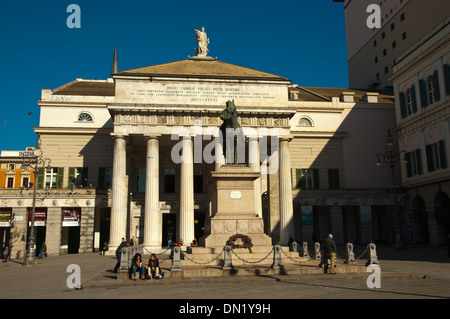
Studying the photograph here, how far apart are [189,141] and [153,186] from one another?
5.13 m

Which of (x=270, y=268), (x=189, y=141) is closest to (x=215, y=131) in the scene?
(x=189, y=141)

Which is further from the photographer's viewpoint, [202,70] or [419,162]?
[202,70]

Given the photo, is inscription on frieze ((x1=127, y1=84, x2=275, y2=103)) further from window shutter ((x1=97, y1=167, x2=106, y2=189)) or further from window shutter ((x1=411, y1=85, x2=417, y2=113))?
window shutter ((x1=411, y1=85, x2=417, y2=113))

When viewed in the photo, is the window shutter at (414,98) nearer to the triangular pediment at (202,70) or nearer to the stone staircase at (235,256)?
the triangular pediment at (202,70)

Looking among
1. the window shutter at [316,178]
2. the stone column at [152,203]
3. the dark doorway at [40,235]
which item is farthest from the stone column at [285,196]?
the dark doorway at [40,235]

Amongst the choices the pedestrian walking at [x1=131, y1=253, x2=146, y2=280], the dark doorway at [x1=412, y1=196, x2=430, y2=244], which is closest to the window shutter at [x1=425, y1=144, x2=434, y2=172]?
the dark doorway at [x1=412, y1=196, x2=430, y2=244]

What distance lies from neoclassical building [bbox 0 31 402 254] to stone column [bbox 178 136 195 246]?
3.5 inches

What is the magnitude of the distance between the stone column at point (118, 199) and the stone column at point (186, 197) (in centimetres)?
501

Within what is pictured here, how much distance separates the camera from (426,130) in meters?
37.6

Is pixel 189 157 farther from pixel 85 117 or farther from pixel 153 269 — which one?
pixel 153 269

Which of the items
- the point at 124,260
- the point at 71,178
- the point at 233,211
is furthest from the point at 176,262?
the point at 71,178

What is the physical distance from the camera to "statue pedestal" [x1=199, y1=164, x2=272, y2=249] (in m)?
17.3

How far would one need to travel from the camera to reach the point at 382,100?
173 feet

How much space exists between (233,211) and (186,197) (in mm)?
18654
